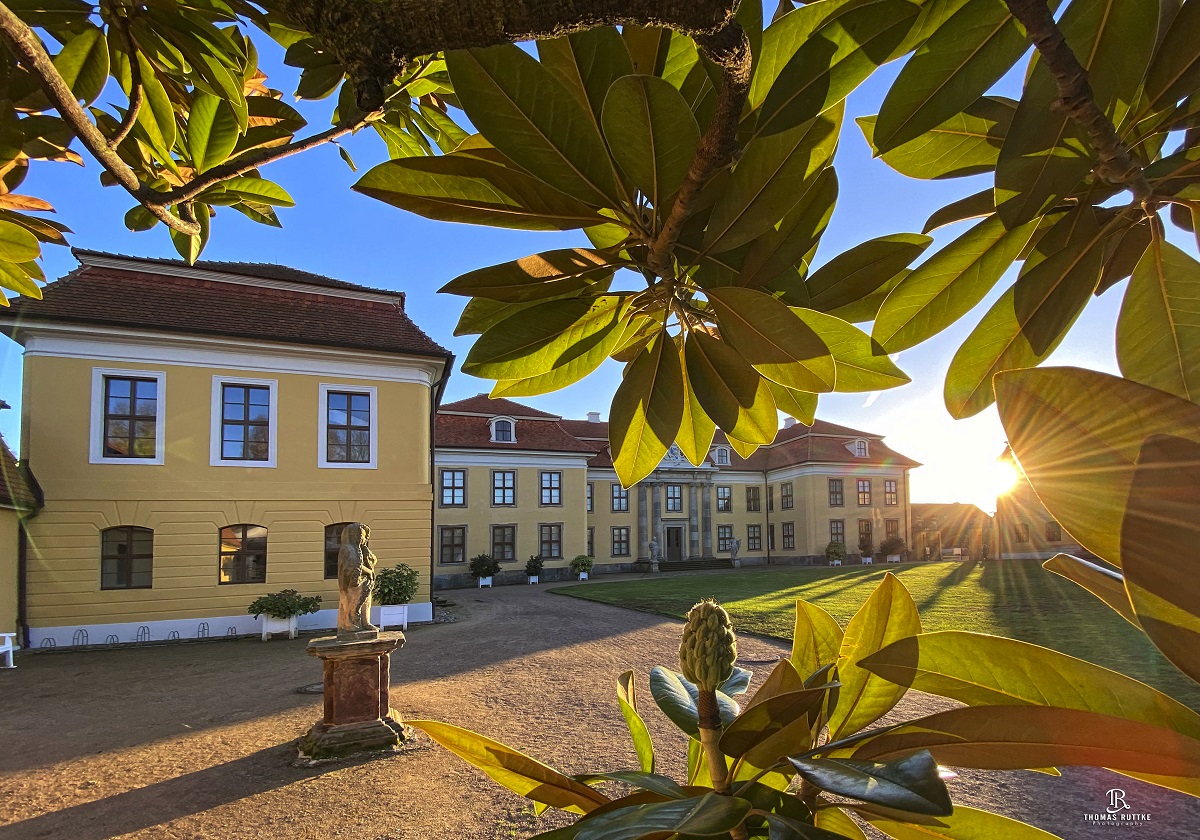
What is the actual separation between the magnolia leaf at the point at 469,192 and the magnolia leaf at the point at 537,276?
0.18 feet

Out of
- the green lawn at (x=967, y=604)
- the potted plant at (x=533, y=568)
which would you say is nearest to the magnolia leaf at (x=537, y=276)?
the green lawn at (x=967, y=604)

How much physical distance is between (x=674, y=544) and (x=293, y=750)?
96.0 feet

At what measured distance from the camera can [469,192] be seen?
661 mm

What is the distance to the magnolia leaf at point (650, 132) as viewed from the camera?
54 cm

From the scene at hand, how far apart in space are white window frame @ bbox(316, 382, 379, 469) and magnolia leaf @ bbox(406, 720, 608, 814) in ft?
49.2

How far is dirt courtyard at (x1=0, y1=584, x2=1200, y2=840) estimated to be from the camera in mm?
4879

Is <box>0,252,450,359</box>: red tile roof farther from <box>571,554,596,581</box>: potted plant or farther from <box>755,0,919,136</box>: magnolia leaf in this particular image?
<box>571,554,596,581</box>: potted plant

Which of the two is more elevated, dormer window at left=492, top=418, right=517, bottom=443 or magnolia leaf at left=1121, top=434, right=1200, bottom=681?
dormer window at left=492, top=418, right=517, bottom=443

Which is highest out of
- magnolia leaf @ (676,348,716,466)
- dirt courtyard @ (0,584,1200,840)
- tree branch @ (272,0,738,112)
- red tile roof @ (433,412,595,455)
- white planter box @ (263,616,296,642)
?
red tile roof @ (433,412,595,455)

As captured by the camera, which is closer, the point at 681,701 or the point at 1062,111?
the point at 1062,111

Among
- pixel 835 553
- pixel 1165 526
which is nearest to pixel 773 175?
pixel 1165 526

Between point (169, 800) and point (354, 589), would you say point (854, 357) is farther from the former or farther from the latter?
point (354, 589)

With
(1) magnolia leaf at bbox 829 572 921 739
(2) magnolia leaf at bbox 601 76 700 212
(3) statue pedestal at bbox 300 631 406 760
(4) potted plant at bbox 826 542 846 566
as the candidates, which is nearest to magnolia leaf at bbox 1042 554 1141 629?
(1) magnolia leaf at bbox 829 572 921 739

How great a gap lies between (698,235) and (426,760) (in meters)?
6.90
